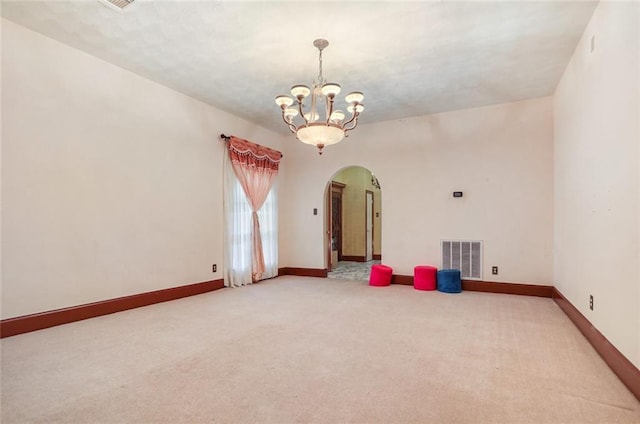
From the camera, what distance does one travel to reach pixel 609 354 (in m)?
2.51

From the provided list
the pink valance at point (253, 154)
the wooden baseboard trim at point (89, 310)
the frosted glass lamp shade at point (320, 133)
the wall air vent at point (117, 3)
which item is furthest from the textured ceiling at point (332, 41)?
the wooden baseboard trim at point (89, 310)

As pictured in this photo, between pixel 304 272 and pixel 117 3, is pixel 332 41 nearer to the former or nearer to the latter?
pixel 117 3

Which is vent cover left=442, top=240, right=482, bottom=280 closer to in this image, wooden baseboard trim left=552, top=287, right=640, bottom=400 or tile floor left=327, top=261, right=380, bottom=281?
tile floor left=327, top=261, right=380, bottom=281

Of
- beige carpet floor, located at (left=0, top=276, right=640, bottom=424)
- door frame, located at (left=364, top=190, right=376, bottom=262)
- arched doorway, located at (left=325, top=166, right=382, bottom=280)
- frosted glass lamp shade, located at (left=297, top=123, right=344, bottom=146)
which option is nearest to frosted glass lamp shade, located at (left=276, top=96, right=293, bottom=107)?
frosted glass lamp shade, located at (left=297, top=123, right=344, bottom=146)

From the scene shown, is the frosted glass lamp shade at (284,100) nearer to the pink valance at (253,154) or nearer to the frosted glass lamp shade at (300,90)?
the frosted glass lamp shade at (300,90)

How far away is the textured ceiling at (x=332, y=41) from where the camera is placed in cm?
297

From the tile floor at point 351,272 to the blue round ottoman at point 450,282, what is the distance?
1.51 m

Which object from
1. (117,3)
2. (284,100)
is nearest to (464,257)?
(284,100)

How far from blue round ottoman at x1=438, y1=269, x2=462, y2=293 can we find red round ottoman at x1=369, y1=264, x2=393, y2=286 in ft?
2.85

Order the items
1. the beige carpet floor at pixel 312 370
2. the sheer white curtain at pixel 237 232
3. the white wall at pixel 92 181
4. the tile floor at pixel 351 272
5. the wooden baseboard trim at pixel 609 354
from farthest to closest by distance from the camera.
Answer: the tile floor at pixel 351 272
the sheer white curtain at pixel 237 232
the white wall at pixel 92 181
the wooden baseboard trim at pixel 609 354
the beige carpet floor at pixel 312 370

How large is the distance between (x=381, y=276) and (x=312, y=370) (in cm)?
350

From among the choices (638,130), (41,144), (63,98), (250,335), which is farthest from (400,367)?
(63,98)

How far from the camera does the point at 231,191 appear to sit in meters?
5.69

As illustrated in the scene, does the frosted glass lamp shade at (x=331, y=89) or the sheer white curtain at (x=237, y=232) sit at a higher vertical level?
the frosted glass lamp shade at (x=331, y=89)
